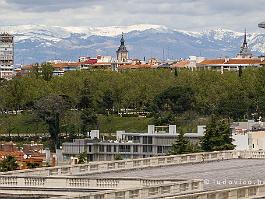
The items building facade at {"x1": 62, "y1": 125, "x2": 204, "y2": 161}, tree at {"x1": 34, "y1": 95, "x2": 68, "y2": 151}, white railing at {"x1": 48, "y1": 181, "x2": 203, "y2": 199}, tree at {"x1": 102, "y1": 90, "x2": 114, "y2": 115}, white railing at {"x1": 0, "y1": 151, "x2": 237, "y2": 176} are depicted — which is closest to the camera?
white railing at {"x1": 48, "y1": 181, "x2": 203, "y2": 199}

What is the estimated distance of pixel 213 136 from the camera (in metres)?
97.0

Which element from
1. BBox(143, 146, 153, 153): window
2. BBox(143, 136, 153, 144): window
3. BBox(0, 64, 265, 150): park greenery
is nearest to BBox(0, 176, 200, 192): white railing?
BBox(143, 146, 153, 153): window

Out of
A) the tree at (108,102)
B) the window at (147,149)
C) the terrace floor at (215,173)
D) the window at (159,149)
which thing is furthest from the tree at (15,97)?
the terrace floor at (215,173)

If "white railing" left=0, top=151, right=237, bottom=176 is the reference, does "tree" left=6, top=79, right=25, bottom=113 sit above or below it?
below

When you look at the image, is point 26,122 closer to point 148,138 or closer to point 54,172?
point 148,138

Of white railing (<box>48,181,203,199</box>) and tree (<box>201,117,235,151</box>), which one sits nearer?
white railing (<box>48,181,203,199</box>)

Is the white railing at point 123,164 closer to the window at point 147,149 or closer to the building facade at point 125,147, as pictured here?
the building facade at point 125,147

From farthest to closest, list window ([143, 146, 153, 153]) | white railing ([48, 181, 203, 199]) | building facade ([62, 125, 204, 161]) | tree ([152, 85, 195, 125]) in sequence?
tree ([152, 85, 195, 125]), window ([143, 146, 153, 153]), building facade ([62, 125, 204, 161]), white railing ([48, 181, 203, 199])

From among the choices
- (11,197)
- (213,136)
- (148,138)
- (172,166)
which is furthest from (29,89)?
(11,197)

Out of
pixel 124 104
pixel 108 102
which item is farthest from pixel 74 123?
pixel 124 104

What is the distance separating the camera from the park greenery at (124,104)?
548 ft

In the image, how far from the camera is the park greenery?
16712cm

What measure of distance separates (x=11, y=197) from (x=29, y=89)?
157790 mm

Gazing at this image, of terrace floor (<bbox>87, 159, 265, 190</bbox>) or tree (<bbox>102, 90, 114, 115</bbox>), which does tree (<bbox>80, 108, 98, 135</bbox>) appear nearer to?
tree (<bbox>102, 90, 114, 115</bbox>)
